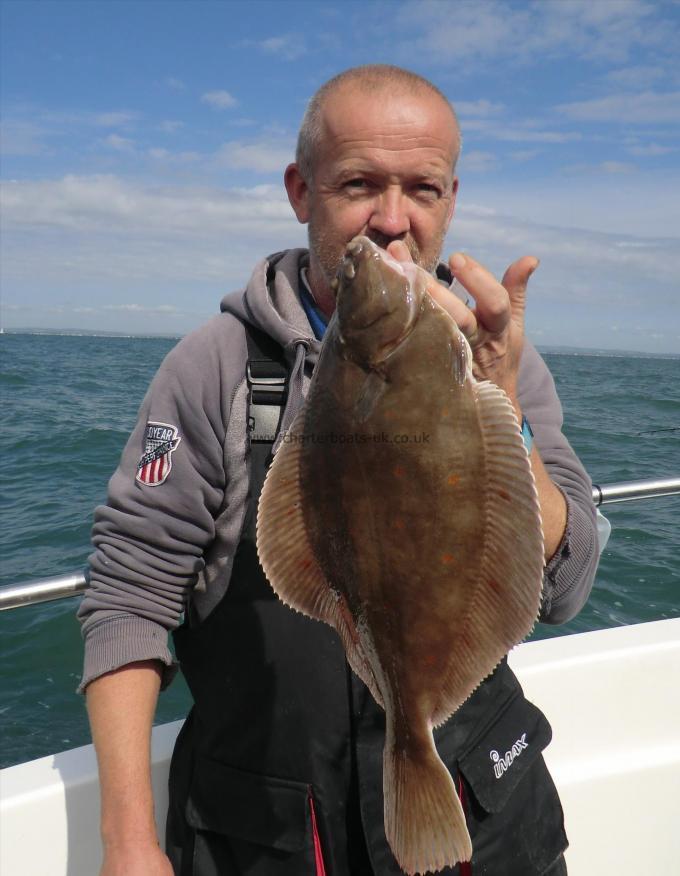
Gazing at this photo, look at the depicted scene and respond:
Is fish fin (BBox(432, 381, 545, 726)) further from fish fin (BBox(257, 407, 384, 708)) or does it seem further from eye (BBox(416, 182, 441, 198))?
eye (BBox(416, 182, 441, 198))

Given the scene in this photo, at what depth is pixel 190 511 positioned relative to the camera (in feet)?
7.77

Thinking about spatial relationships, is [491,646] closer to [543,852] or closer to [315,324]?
[543,852]

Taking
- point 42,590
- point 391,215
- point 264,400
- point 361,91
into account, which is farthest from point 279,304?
point 42,590

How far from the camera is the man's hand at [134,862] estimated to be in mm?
2168

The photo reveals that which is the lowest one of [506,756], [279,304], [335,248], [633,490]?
[506,756]

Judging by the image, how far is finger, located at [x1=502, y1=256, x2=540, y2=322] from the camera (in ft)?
6.37

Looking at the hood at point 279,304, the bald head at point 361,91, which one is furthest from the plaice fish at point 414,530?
the bald head at point 361,91

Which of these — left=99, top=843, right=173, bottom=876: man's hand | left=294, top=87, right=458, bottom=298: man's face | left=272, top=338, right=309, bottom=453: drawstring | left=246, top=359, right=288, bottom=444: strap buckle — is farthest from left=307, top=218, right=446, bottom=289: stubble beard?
left=99, top=843, right=173, bottom=876: man's hand

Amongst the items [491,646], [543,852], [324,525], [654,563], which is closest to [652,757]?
[543,852]

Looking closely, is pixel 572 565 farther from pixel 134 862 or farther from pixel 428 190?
pixel 134 862

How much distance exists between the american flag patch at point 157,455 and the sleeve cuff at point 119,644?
1.52 feet

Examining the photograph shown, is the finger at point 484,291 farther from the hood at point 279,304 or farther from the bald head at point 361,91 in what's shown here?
the bald head at point 361,91

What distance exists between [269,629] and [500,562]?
90 cm

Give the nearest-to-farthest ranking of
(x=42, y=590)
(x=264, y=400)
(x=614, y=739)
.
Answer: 1. (x=264, y=400)
2. (x=42, y=590)
3. (x=614, y=739)
